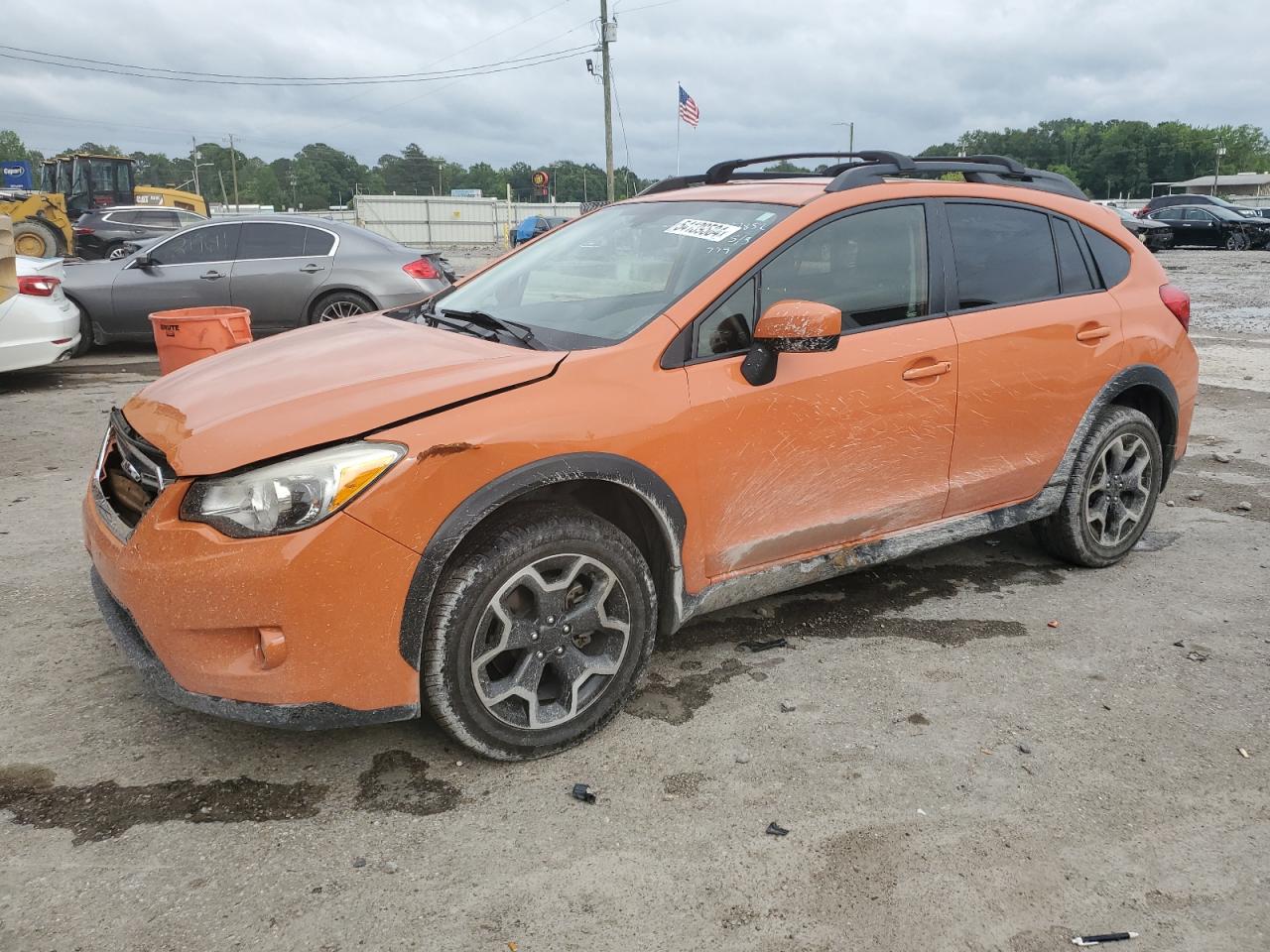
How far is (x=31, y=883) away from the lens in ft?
7.75

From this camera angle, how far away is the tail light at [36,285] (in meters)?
8.21

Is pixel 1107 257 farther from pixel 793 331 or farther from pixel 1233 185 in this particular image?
pixel 1233 185

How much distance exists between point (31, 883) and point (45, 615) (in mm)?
1794

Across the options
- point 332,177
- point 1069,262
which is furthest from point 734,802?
point 332,177

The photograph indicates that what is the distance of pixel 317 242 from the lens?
10148mm

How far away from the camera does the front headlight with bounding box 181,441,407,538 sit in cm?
250

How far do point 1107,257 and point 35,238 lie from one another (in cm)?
2255

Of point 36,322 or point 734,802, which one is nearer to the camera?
point 734,802

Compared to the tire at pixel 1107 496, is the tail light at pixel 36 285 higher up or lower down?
higher up

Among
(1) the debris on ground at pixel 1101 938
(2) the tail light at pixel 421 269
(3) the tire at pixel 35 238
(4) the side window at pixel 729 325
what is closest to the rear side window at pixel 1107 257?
(4) the side window at pixel 729 325

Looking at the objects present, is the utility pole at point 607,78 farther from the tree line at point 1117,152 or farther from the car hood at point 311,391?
the tree line at point 1117,152

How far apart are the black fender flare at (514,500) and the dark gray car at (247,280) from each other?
755 cm

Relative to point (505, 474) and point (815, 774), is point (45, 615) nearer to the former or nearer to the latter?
point (505, 474)

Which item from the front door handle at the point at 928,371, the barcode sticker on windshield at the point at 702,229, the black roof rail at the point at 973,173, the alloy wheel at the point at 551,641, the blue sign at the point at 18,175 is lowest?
the alloy wheel at the point at 551,641
